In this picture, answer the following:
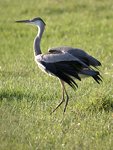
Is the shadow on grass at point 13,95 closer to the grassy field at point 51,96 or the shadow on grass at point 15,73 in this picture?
the grassy field at point 51,96

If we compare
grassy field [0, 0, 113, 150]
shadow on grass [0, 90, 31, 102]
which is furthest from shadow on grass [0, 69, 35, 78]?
shadow on grass [0, 90, 31, 102]

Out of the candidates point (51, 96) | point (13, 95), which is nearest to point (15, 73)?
point (13, 95)

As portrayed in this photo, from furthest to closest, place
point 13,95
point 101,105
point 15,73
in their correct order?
point 15,73, point 13,95, point 101,105

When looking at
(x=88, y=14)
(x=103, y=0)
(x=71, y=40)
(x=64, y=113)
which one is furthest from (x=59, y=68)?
(x=103, y=0)

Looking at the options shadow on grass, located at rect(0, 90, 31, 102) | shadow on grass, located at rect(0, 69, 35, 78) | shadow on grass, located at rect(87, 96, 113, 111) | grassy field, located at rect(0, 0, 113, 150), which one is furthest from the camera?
shadow on grass, located at rect(0, 69, 35, 78)

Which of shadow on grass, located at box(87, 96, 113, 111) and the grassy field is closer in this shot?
the grassy field

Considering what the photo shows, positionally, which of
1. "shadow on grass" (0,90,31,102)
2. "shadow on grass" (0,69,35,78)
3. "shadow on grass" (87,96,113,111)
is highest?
"shadow on grass" (0,69,35,78)

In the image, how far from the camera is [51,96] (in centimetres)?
539

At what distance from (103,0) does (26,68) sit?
31.0 feet

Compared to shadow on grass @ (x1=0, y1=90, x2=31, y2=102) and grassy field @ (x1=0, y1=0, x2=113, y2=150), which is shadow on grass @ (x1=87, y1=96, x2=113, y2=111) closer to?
grassy field @ (x1=0, y1=0, x2=113, y2=150)

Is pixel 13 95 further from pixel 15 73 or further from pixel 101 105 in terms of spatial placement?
pixel 101 105

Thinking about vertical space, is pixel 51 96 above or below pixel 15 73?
below

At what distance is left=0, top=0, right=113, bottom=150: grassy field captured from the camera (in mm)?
3838

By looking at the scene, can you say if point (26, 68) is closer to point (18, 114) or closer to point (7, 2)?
point (18, 114)
